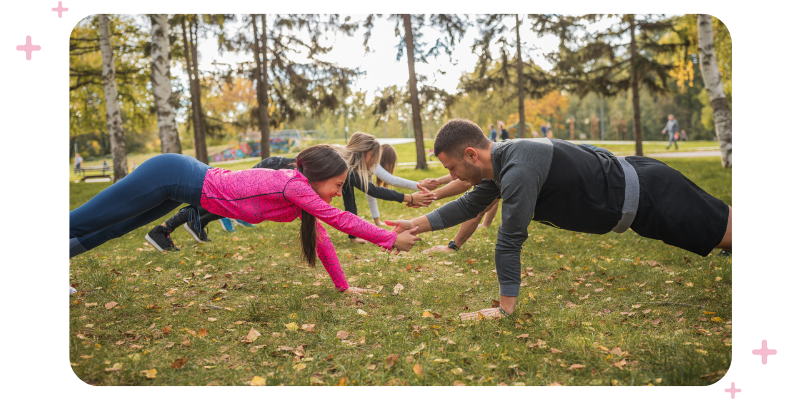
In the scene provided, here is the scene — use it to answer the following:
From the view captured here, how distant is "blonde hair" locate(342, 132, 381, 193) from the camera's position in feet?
18.3

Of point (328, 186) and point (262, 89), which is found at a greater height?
point (262, 89)

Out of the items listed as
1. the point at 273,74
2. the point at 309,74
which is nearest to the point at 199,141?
the point at 273,74

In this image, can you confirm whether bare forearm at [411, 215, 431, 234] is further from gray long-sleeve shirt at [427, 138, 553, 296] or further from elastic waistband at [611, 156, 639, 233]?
elastic waistband at [611, 156, 639, 233]

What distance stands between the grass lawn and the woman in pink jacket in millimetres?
632

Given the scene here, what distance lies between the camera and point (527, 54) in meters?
14.7

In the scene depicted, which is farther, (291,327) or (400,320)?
(400,320)

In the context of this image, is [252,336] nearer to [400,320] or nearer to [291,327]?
[291,327]

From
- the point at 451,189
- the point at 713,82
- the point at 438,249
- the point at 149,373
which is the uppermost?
the point at 713,82

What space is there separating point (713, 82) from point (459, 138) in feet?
30.5

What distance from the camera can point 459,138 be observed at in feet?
10.4

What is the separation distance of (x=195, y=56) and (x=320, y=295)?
48.0 ft

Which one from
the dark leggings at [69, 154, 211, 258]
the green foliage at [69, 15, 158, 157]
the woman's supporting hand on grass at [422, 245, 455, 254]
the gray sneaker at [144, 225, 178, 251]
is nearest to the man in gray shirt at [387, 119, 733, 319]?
the dark leggings at [69, 154, 211, 258]

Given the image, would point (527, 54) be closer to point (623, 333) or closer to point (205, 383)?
point (623, 333)
